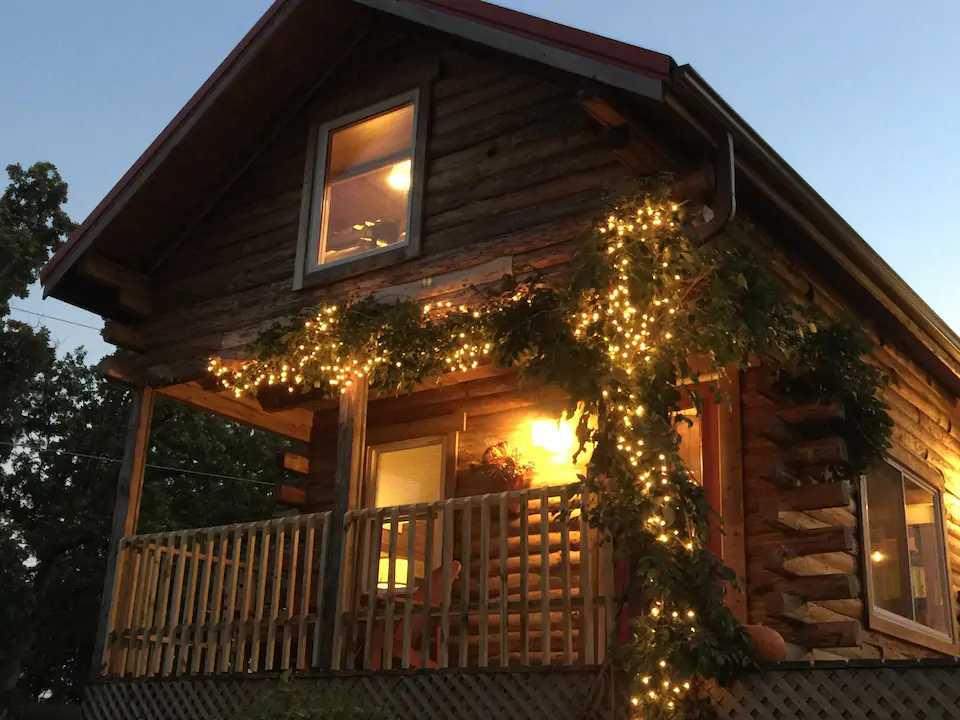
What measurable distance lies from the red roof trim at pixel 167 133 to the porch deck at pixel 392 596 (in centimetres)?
289

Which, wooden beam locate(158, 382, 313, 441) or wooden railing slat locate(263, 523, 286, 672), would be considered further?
wooden beam locate(158, 382, 313, 441)

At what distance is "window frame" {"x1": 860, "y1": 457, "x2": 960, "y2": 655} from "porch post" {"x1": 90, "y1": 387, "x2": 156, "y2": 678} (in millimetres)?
6279

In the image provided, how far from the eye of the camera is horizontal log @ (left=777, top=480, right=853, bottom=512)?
26.8ft

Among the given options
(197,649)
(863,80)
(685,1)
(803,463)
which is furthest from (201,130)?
(863,80)

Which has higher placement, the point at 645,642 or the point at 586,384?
the point at 586,384

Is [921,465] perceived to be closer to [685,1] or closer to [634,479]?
[634,479]

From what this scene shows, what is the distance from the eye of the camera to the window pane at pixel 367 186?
942 centimetres

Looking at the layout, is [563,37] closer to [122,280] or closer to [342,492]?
[342,492]

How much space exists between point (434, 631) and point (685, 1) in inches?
3750

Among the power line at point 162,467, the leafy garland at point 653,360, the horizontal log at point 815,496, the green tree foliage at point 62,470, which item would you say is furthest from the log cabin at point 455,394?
the power line at point 162,467

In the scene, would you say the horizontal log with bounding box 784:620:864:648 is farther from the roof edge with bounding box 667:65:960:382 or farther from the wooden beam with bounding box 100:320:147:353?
the wooden beam with bounding box 100:320:147:353

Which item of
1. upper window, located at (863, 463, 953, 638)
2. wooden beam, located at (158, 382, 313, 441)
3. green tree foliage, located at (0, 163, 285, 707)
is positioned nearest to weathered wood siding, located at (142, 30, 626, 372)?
wooden beam, located at (158, 382, 313, 441)

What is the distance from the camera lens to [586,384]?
681 cm

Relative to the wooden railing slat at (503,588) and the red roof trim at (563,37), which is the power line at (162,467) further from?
the wooden railing slat at (503,588)
